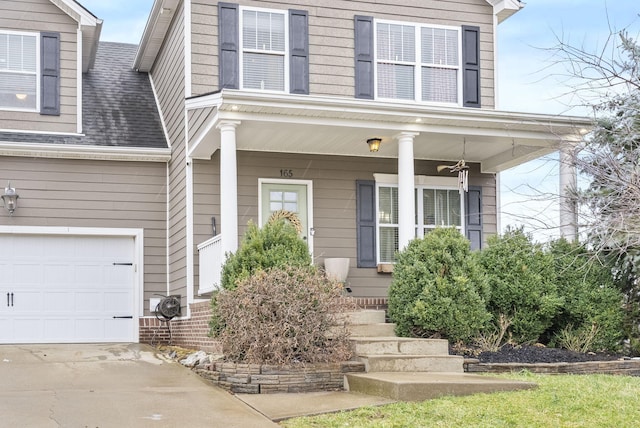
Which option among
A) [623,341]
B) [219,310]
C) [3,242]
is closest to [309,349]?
[219,310]

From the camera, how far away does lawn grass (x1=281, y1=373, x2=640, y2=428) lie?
21.5 ft

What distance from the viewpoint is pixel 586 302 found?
35.6 feet

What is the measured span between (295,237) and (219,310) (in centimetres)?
143

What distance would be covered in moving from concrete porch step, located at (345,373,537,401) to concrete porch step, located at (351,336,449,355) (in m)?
0.88

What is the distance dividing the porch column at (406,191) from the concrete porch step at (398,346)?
7.48 feet

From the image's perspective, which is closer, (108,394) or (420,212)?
(108,394)

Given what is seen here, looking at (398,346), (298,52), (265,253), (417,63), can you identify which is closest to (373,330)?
(398,346)

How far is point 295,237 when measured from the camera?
10.2 metres

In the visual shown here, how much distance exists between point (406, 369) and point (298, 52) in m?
6.00

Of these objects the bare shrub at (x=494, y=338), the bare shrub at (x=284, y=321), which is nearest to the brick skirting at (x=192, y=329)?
the bare shrub at (x=284, y=321)

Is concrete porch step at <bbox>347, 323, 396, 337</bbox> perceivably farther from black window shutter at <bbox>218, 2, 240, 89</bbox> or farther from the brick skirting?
black window shutter at <bbox>218, 2, 240, 89</bbox>

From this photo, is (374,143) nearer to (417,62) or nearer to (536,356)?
(417,62)

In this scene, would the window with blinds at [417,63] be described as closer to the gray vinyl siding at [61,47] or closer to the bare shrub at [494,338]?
the bare shrub at [494,338]

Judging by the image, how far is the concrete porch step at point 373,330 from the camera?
10.2m
